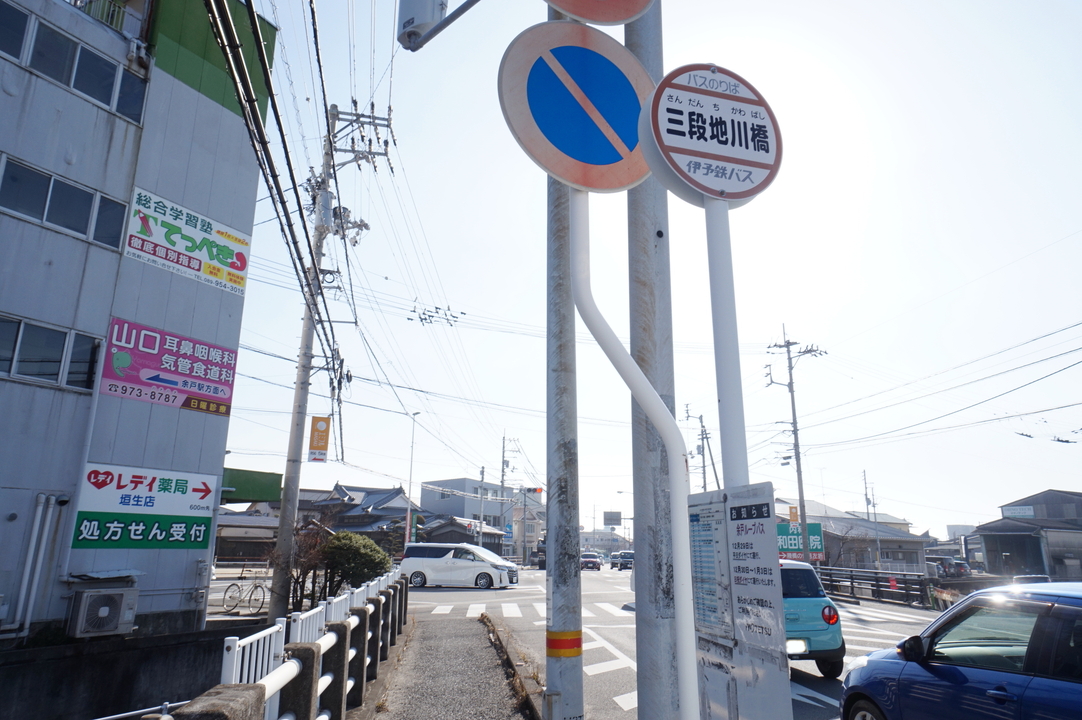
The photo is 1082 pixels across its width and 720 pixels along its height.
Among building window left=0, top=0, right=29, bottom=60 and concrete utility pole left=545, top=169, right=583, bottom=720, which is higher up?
building window left=0, top=0, right=29, bottom=60

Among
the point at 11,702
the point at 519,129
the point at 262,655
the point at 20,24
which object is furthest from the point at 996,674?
the point at 20,24

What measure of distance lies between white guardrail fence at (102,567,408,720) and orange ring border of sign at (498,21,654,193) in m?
2.76

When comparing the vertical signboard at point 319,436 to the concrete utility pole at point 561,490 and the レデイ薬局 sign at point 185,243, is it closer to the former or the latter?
the レデイ薬局 sign at point 185,243

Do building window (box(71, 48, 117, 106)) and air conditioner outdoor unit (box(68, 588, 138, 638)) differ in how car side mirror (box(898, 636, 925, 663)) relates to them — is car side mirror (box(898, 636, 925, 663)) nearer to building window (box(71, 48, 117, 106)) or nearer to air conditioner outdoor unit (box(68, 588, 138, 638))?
air conditioner outdoor unit (box(68, 588, 138, 638))

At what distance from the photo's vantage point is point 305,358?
15531 millimetres

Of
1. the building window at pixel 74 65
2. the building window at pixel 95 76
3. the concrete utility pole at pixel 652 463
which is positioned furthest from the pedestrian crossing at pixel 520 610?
the building window at pixel 95 76

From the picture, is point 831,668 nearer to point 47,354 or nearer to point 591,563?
point 47,354

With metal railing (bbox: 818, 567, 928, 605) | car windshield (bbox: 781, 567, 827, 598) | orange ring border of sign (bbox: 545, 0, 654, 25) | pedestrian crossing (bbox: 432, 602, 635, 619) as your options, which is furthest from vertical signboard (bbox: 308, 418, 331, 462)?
orange ring border of sign (bbox: 545, 0, 654, 25)

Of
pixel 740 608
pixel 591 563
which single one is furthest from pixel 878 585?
pixel 740 608

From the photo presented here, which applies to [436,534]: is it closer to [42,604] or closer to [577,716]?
[42,604]

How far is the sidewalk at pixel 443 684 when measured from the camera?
21.9 ft

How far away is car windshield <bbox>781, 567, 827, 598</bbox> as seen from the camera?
8.91 metres

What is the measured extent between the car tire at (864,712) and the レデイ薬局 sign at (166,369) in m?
11.8

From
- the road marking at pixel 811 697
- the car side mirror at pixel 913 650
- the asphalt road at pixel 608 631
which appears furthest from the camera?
the asphalt road at pixel 608 631
